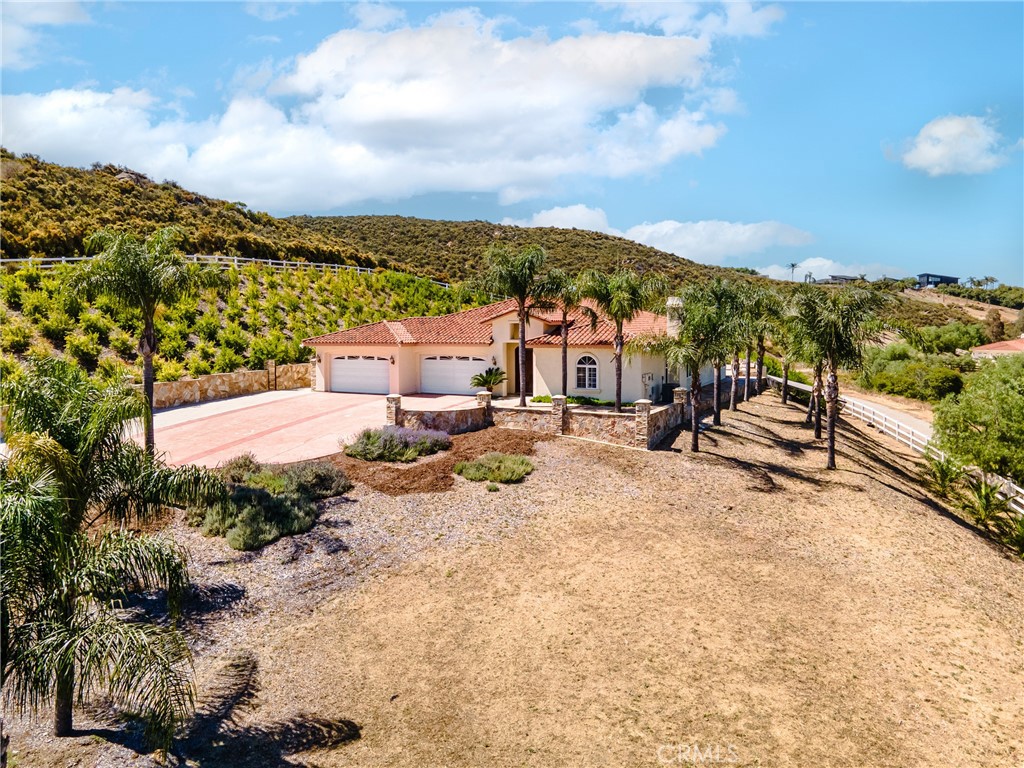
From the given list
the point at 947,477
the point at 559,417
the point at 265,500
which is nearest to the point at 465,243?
the point at 559,417

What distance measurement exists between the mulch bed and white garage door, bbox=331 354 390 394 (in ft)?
33.5

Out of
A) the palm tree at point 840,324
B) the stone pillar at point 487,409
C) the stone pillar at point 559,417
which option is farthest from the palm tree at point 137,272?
the palm tree at point 840,324

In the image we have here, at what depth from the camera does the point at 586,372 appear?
94.6 ft

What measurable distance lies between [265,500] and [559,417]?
455 inches

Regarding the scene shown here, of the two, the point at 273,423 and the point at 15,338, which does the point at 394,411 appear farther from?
the point at 15,338

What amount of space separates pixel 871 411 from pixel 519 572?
30219 mm

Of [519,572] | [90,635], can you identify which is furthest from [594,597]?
[90,635]

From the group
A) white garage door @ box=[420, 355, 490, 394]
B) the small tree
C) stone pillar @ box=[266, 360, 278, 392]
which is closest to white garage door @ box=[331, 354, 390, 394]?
white garage door @ box=[420, 355, 490, 394]

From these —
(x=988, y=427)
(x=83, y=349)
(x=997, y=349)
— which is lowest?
(x=988, y=427)

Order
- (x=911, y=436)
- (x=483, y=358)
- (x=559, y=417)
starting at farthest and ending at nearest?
(x=483, y=358)
(x=911, y=436)
(x=559, y=417)

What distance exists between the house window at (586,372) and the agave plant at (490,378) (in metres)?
3.79

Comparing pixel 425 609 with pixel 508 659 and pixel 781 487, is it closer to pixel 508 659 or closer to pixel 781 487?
pixel 508 659

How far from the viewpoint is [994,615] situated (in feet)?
42.9

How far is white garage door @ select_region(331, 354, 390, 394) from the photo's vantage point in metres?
31.4
